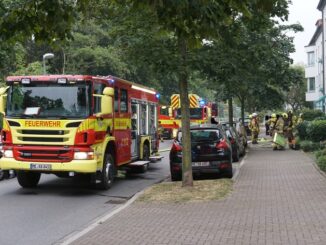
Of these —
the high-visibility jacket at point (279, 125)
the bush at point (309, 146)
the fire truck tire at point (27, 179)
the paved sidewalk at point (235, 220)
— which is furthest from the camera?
the high-visibility jacket at point (279, 125)

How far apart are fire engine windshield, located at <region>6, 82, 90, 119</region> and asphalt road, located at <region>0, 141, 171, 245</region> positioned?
6.19 feet

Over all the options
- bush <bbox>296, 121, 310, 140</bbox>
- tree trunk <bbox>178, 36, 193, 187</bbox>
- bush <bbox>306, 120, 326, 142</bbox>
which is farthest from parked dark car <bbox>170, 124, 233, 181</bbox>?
bush <bbox>296, 121, 310, 140</bbox>

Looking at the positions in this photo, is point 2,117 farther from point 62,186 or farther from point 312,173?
point 312,173

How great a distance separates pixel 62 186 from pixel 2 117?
2.82 m

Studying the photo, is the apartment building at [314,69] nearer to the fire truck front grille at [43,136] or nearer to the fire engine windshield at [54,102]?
the fire engine windshield at [54,102]

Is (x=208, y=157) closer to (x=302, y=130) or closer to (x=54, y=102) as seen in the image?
(x=54, y=102)

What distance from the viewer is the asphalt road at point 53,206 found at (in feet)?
29.7

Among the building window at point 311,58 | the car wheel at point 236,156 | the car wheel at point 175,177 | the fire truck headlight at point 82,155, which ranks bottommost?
the car wheel at point 175,177

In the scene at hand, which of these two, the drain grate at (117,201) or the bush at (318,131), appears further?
the bush at (318,131)

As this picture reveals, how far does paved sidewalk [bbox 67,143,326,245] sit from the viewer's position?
7.83 m

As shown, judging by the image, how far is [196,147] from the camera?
1545 cm

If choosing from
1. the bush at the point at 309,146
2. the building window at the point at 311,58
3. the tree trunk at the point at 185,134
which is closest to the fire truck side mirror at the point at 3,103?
the tree trunk at the point at 185,134

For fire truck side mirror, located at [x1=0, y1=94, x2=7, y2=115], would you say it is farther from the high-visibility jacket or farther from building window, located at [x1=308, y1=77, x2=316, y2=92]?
building window, located at [x1=308, y1=77, x2=316, y2=92]

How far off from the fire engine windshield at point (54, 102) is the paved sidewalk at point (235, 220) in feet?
9.67
